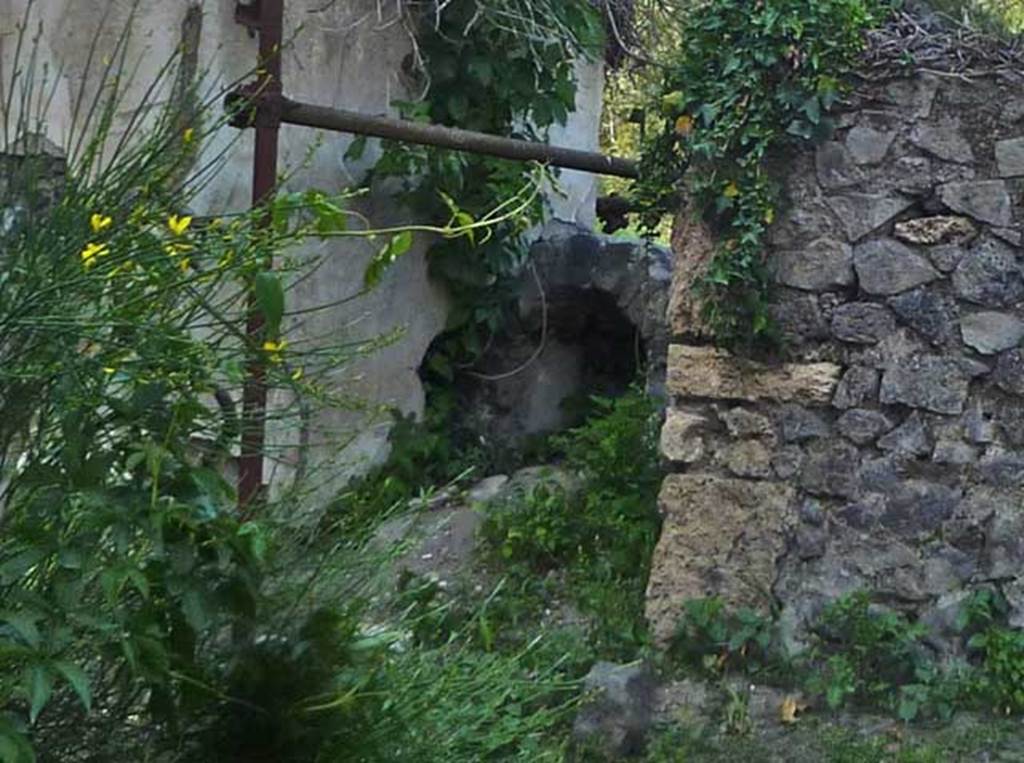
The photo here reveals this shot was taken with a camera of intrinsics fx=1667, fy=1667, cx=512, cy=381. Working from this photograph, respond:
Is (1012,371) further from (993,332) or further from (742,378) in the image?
(742,378)

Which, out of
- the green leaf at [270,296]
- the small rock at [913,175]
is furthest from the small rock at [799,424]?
the green leaf at [270,296]

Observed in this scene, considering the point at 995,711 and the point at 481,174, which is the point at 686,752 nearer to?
the point at 995,711

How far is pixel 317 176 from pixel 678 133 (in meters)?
1.71

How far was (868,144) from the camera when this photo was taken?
5109 mm

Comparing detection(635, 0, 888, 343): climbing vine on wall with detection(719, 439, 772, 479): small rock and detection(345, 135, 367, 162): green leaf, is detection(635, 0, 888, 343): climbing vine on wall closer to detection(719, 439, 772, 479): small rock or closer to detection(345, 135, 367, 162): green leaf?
detection(719, 439, 772, 479): small rock

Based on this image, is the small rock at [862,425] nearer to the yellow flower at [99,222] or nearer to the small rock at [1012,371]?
the small rock at [1012,371]

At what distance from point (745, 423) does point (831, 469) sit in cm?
30

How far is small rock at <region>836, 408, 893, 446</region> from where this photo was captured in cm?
509

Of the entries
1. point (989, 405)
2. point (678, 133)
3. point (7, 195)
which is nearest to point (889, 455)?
point (989, 405)

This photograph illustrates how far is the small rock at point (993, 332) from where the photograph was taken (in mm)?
4988

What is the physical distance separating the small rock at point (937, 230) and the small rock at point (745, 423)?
2.30 ft

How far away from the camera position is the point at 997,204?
5000mm

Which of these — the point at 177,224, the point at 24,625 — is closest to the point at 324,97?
the point at 177,224

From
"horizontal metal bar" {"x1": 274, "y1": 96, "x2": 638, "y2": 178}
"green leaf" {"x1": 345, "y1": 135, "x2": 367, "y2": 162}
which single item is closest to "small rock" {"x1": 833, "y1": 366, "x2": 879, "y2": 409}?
"horizontal metal bar" {"x1": 274, "y1": 96, "x2": 638, "y2": 178}
